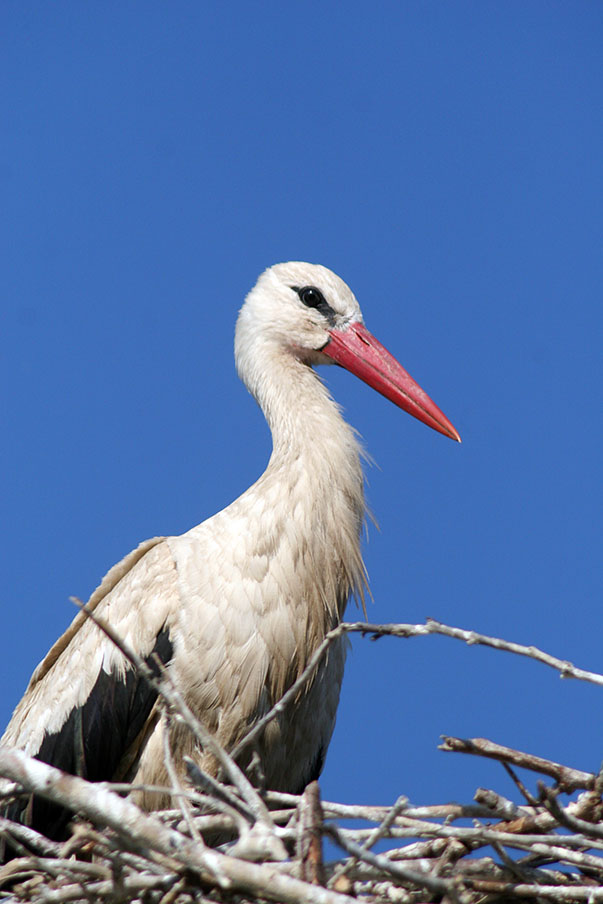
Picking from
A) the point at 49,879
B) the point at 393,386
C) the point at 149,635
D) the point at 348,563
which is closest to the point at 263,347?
the point at 393,386

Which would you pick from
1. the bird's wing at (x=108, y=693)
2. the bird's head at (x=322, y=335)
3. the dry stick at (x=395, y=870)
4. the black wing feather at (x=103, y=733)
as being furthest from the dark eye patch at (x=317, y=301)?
the dry stick at (x=395, y=870)

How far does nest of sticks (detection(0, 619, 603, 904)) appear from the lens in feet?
6.36

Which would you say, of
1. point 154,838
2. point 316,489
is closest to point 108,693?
point 316,489

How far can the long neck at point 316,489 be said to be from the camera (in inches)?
129

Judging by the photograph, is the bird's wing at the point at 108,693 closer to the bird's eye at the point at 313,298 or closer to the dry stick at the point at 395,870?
the bird's eye at the point at 313,298

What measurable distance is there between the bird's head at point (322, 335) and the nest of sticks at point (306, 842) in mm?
1648

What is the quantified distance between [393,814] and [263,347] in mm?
2086

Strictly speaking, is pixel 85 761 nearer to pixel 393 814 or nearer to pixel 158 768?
pixel 158 768

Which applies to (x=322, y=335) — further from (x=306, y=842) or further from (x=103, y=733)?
(x=306, y=842)

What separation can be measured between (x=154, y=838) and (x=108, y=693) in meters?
1.26

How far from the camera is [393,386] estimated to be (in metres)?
3.83

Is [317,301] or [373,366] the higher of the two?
[317,301]

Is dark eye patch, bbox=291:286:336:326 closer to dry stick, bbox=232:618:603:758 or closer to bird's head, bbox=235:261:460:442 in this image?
bird's head, bbox=235:261:460:442

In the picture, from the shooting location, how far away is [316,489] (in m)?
3.35
